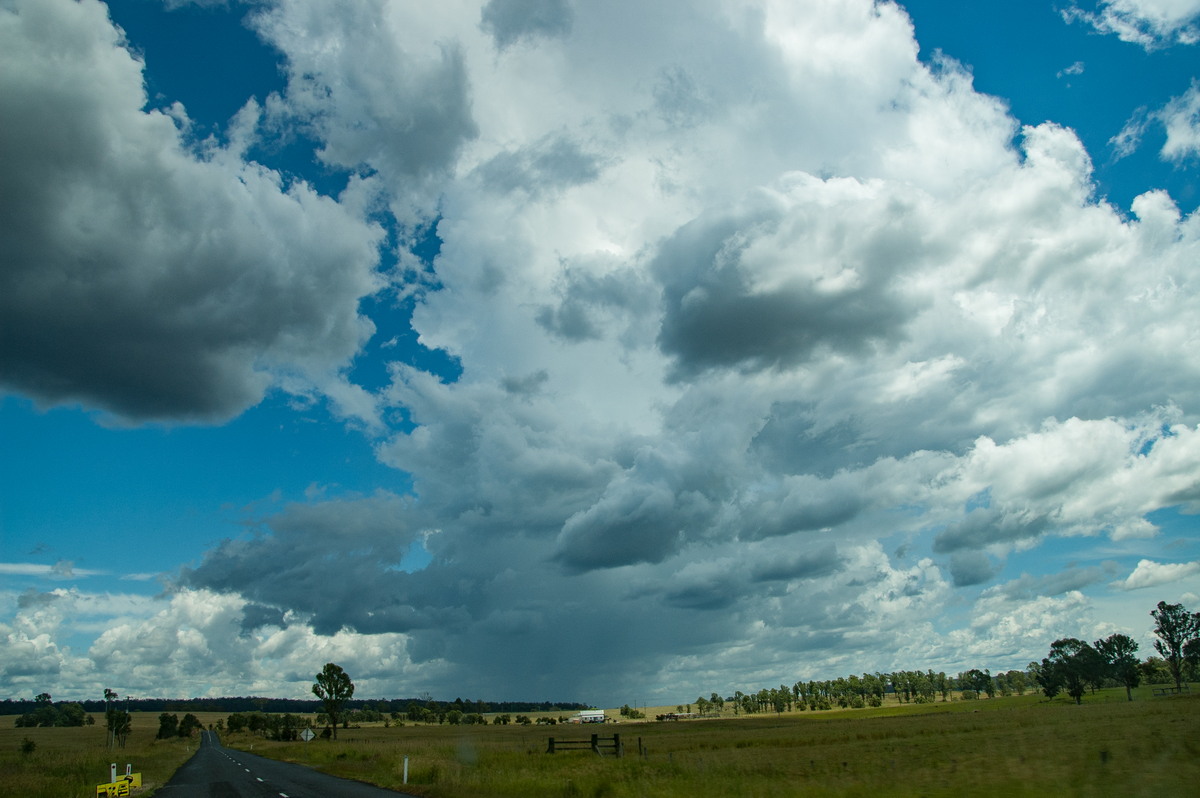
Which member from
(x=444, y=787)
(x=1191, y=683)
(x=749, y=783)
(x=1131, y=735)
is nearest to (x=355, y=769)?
(x=444, y=787)

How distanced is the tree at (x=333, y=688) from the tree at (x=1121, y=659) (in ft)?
491

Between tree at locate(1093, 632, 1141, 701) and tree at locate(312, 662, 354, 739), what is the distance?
491 feet

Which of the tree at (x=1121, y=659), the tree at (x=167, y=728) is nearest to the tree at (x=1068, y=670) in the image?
the tree at (x=1121, y=659)

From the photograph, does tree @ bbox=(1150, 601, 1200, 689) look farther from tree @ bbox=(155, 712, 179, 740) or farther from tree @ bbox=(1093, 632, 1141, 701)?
tree @ bbox=(155, 712, 179, 740)

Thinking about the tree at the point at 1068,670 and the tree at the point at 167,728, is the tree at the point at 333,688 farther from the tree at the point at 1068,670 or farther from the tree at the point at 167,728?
the tree at the point at 1068,670

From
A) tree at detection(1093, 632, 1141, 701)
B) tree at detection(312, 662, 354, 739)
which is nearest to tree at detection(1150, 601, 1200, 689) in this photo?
tree at detection(1093, 632, 1141, 701)

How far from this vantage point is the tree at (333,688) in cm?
11581

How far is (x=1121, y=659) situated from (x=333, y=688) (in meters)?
155

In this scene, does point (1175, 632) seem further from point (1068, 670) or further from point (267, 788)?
point (267, 788)

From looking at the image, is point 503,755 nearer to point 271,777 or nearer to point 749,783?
point 271,777

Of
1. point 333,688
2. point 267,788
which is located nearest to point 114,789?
point 267,788

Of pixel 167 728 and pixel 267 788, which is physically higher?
pixel 267 788

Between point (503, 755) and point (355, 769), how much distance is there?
9104 millimetres

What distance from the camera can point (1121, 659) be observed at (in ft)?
474
